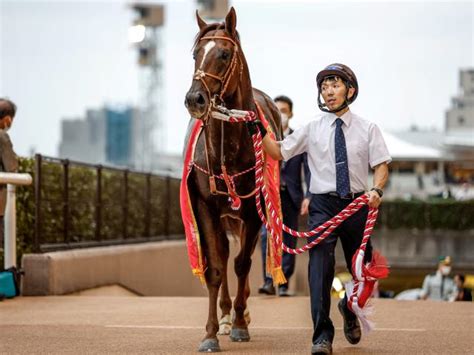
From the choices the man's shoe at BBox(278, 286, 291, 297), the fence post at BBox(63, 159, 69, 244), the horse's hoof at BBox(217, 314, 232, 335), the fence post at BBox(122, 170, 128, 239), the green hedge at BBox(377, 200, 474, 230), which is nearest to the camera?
the horse's hoof at BBox(217, 314, 232, 335)

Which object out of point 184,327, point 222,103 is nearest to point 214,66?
point 222,103

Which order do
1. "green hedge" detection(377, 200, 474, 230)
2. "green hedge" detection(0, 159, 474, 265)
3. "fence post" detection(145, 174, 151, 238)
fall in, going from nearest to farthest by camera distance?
"green hedge" detection(0, 159, 474, 265) → "fence post" detection(145, 174, 151, 238) → "green hedge" detection(377, 200, 474, 230)

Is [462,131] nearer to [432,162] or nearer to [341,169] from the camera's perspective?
[432,162]

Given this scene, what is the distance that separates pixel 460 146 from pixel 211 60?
5334 centimetres

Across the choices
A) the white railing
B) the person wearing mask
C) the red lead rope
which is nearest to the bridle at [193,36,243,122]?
the red lead rope

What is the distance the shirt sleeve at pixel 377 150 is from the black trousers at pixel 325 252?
328 mm

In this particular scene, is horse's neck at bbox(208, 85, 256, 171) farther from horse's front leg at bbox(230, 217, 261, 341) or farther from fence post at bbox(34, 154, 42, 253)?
fence post at bbox(34, 154, 42, 253)

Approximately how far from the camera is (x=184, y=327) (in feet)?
31.4

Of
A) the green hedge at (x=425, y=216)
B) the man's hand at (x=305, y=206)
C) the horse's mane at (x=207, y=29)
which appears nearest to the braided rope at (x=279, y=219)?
the horse's mane at (x=207, y=29)

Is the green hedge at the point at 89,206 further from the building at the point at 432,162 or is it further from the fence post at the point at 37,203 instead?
the building at the point at 432,162

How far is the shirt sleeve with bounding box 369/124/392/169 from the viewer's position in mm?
7723

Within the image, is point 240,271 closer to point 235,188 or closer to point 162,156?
point 235,188

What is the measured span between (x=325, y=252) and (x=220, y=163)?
3.98 ft

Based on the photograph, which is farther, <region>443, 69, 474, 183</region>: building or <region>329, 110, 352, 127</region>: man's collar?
<region>443, 69, 474, 183</region>: building
